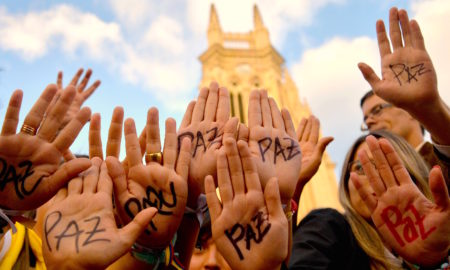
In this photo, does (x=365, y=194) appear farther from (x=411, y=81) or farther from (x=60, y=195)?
(x=60, y=195)

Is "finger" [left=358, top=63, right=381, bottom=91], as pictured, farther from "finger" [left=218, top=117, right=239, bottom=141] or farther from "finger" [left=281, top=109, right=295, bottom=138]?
"finger" [left=218, top=117, right=239, bottom=141]

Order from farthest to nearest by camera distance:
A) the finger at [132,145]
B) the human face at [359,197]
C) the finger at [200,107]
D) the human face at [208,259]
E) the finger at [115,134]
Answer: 1. the human face at [359,197]
2. the human face at [208,259]
3. the finger at [200,107]
4. the finger at [115,134]
5. the finger at [132,145]

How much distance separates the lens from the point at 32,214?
7.20 ft

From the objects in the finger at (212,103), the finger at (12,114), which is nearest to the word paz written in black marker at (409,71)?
the finger at (212,103)

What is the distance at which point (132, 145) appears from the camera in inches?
65.0

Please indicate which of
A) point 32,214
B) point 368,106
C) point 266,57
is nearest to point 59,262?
point 32,214

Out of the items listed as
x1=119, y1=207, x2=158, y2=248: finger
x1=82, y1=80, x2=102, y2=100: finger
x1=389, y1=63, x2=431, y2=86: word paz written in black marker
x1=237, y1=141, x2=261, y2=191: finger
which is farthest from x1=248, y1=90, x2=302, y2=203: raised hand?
x1=82, y1=80, x2=102, y2=100: finger

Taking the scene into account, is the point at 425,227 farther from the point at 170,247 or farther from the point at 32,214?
the point at 32,214

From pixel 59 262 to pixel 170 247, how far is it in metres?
0.45

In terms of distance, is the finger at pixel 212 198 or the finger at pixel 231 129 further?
the finger at pixel 231 129

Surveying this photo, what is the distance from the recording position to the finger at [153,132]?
168 cm

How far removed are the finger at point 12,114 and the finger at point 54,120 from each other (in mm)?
105

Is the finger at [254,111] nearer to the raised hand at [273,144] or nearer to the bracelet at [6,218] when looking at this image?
the raised hand at [273,144]

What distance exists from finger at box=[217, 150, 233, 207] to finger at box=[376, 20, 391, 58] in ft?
4.07
